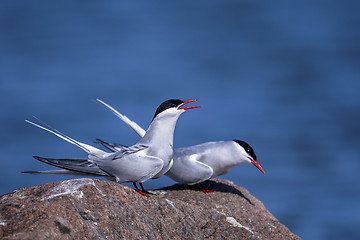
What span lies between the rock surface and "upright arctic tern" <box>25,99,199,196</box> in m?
0.32

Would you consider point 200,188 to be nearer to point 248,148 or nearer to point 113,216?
point 248,148

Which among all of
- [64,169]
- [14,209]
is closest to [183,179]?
[64,169]

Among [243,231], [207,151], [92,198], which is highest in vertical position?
[207,151]

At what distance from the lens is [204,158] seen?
6.93m

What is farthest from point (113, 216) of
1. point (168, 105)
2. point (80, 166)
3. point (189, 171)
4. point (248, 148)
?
point (248, 148)

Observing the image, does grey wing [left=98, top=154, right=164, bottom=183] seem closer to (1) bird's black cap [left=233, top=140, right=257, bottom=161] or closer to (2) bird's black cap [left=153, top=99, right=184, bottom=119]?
(2) bird's black cap [left=153, top=99, right=184, bottom=119]

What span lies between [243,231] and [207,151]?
1348 millimetres

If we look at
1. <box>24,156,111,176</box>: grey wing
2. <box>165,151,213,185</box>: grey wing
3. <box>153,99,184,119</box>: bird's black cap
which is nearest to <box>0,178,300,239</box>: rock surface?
<box>165,151,213,185</box>: grey wing

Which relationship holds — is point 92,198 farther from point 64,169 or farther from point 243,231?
point 243,231

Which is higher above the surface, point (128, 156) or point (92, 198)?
point (128, 156)

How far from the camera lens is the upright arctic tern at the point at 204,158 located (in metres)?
6.70

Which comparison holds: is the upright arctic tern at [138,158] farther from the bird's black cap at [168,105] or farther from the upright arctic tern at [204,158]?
the upright arctic tern at [204,158]

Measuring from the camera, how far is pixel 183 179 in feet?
22.1

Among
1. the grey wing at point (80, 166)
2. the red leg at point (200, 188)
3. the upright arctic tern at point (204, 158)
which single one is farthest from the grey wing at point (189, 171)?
the grey wing at point (80, 166)
